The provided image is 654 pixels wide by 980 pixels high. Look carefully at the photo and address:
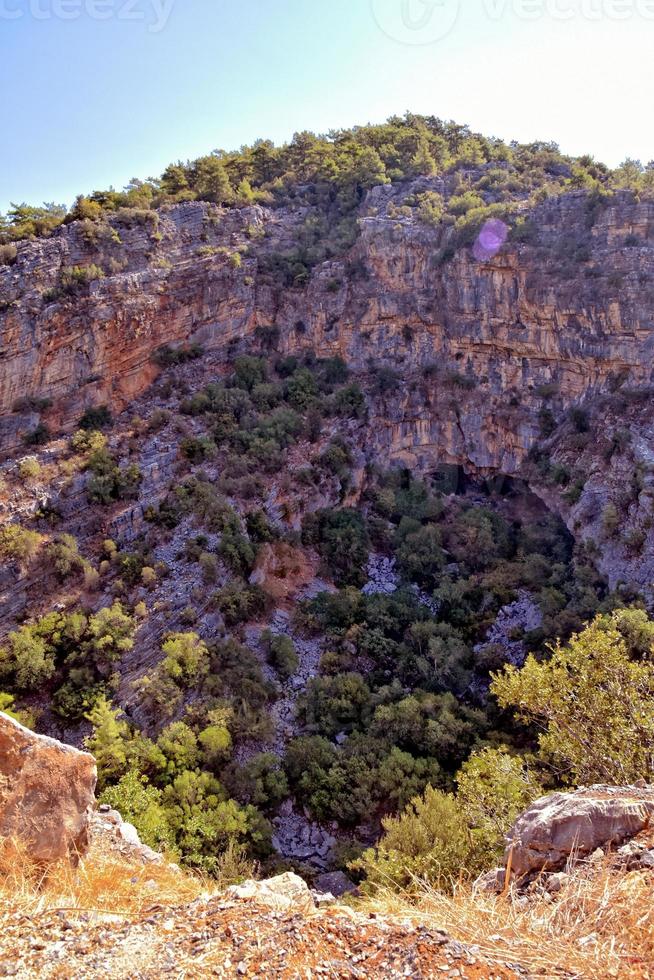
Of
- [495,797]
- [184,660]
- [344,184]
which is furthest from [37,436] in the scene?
[344,184]

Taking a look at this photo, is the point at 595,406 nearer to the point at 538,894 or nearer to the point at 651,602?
the point at 651,602

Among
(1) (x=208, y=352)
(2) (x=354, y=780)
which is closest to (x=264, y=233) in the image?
(1) (x=208, y=352)

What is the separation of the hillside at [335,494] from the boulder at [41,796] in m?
5.52

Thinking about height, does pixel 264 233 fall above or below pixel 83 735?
above

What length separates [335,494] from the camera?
25.5 meters

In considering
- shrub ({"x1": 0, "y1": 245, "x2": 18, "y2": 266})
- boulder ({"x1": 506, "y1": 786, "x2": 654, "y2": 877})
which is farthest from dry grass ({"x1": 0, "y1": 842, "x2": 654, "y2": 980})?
shrub ({"x1": 0, "y1": 245, "x2": 18, "y2": 266})

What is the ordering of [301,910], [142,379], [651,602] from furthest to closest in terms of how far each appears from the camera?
1. [142,379]
2. [651,602]
3. [301,910]

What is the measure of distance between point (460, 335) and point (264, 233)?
13.6 metres

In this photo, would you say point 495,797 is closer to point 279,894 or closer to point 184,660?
point 279,894

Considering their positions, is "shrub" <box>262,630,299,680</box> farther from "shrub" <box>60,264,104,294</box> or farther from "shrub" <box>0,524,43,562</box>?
"shrub" <box>60,264,104,294</box>

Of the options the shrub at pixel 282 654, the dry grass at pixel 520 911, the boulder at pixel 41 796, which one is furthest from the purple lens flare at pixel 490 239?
the boulder at pixel 41 796

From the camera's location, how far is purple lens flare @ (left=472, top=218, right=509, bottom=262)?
26047 mm

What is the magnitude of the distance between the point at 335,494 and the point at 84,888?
67.8ft

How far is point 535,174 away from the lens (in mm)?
31781
